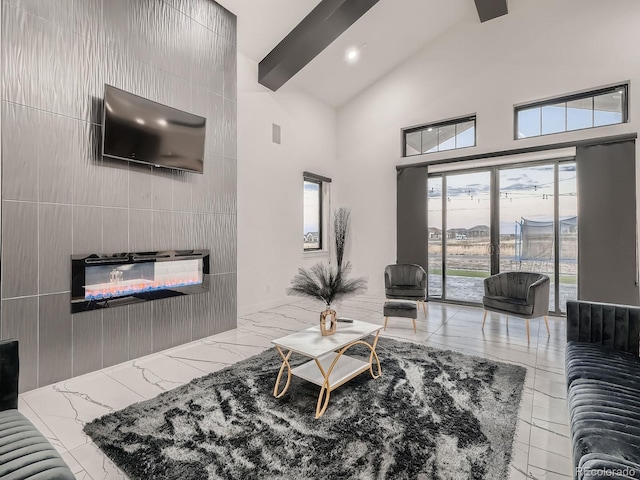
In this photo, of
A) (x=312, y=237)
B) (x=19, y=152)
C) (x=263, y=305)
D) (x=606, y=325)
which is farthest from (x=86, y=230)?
(x=606, y=325)

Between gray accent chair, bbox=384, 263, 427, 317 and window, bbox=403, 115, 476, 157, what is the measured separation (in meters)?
2.34

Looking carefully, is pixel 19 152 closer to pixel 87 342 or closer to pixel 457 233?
pixel 87 342

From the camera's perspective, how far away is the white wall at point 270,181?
199 inches

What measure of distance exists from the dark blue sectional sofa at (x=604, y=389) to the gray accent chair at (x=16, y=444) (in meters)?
1.99

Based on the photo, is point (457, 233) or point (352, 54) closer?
point (352, 54)

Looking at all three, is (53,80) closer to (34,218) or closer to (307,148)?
(34,218)

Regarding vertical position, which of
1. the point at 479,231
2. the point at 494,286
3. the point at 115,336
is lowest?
the point at 115,336

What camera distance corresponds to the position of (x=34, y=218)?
2676mm

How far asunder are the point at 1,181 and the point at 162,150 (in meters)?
1.34

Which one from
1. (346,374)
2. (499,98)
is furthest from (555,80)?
(346,374)

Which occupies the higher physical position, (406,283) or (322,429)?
(406,283)

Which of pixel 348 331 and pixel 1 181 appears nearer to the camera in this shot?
pixel 1 181

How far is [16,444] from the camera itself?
133 centimetres

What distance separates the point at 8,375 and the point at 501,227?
6173 mm
